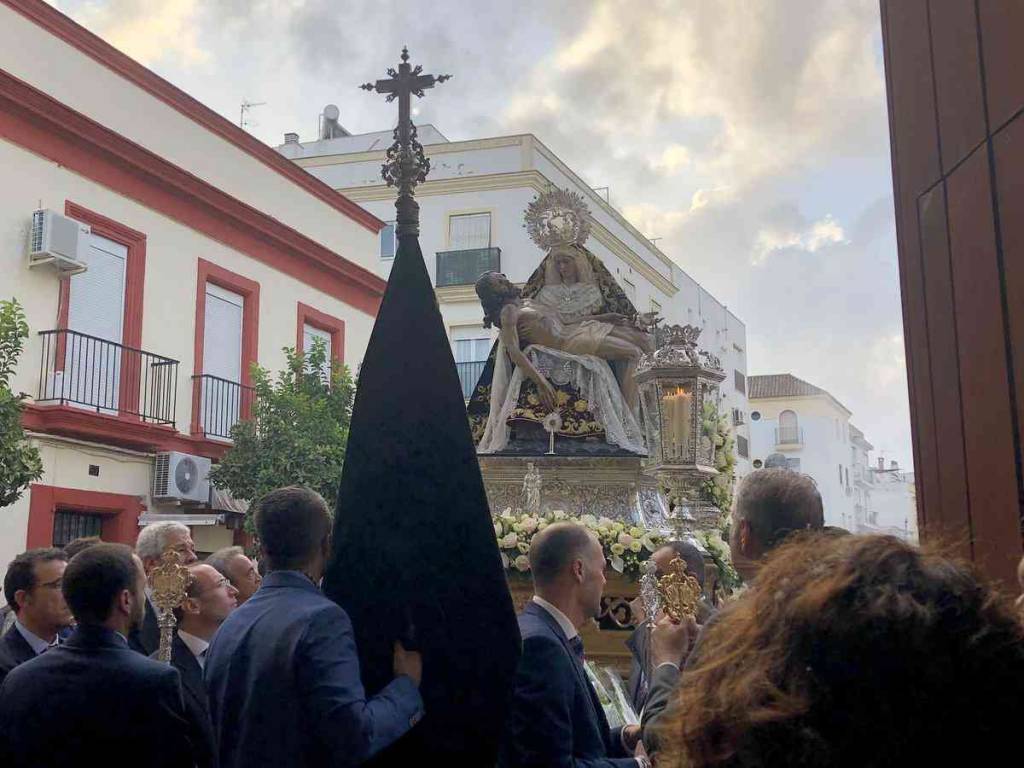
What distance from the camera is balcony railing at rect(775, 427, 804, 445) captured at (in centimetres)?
→ 5047

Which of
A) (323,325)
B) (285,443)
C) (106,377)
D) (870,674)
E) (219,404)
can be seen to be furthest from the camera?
(323,325)

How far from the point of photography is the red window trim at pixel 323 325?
58.5 ft

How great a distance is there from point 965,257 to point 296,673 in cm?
202

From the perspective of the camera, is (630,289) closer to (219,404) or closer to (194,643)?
(219,404)

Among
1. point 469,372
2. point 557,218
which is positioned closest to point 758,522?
point 557,218

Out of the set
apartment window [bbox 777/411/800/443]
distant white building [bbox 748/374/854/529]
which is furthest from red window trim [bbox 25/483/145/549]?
apartment window [bbox 777/411/800/443]

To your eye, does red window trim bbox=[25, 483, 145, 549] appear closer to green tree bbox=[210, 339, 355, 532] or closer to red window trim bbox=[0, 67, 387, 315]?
green tree bbox=[210, 339, 355, 532]

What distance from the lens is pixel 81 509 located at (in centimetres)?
1363

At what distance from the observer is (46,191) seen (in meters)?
13.2

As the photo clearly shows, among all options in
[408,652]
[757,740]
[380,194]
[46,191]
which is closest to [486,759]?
[408,652]

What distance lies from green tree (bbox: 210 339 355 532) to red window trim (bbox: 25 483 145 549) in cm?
129

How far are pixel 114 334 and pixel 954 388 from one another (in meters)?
12.9

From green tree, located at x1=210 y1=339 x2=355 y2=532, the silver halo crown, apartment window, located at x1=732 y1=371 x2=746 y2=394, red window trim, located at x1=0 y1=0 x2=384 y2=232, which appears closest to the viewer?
the silver halo crown

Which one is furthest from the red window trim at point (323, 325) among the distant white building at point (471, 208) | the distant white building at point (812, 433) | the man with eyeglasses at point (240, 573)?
the distant white building at point (812, 433)
